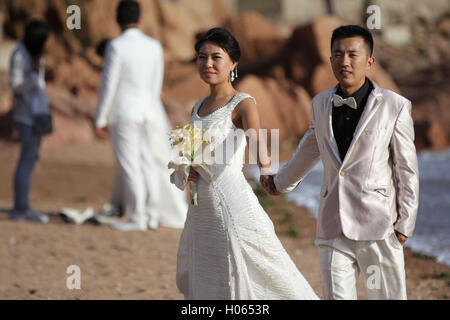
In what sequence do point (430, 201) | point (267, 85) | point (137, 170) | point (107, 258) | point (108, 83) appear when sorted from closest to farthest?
1. point (107, 258)
2. point (108, 83)
3. point (137, 170)
4. point (430, 201)
5. point (267, 85)

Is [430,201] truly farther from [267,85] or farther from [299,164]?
[267,85]

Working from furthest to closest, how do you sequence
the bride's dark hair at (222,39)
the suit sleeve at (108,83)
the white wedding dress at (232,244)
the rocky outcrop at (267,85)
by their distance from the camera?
1. the rocky outcrop at (267,85)
2. the suit sleeve at (108,83)
3. the bride's dark hair at (222,39)
4. the white wedding dress at (232,244)

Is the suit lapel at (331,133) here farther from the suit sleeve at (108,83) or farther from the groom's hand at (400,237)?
the suit sleeve at (108,83)

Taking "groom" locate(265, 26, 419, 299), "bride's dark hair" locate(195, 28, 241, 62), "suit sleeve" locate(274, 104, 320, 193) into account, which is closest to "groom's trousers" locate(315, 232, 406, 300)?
"groom" locate(265, 26, 419, 299)

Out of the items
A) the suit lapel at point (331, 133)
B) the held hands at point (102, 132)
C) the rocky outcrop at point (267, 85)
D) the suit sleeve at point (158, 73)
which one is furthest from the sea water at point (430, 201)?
the suit lapel at point (331, 133)

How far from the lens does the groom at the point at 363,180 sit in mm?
3068

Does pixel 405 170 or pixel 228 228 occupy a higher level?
pixel 405 170

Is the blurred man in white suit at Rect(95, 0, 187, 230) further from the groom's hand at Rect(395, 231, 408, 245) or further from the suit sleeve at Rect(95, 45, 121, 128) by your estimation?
the groom's hand at Rect(395, 231, 408, 245)

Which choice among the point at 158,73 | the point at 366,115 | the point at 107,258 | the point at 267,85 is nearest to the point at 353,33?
the point at 366,115

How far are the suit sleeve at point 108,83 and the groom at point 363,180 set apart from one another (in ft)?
12.8

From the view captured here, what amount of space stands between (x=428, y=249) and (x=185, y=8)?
21.5 meters

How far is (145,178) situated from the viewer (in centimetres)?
718

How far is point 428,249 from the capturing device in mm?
6684

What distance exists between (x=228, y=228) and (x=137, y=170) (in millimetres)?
3756
